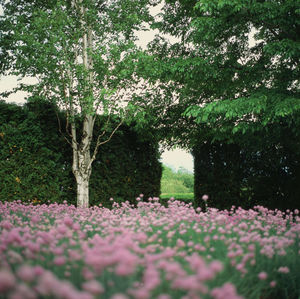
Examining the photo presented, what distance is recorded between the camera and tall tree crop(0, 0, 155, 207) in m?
7.24

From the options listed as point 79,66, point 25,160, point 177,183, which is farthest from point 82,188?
point 177,183

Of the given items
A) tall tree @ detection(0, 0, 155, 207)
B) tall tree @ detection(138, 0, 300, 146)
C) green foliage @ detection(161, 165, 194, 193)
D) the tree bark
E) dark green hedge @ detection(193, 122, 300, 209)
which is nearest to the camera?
tall tree @ detection(138, 0, 300, 146)

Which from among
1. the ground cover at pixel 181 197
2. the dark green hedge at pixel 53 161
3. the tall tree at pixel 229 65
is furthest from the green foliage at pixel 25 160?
the ground cover at pixel 181 197

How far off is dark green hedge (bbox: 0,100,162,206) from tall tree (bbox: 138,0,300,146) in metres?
1.53

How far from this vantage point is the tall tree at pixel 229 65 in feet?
20.6

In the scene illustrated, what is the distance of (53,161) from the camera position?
776cm

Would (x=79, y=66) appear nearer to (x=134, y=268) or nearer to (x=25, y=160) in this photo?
(x=25, y=160)

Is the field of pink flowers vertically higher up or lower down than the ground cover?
higher up

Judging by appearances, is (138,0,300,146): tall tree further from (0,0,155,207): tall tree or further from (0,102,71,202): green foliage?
(0,102,71,202): green foliage

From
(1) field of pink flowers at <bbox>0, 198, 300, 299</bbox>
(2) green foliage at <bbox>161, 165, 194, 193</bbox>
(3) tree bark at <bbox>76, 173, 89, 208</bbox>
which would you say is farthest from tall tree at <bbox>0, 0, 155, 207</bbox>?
(2) green foliage at <bbox>161, 165, 194, 193</bbox>

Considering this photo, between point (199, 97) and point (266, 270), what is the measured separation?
7.17 meters

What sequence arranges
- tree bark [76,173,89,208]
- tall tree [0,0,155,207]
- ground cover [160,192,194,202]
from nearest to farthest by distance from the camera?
tall tree [0,0,155,207] → tree bark [76,173,89,208] → ground cover [160,192,194,202]

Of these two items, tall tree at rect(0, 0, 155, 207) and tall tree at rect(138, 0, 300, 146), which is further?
tall tree at rect(0, 0, 155, 207)

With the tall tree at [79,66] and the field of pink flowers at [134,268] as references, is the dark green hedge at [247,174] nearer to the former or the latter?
the tall tree at [79,66]
